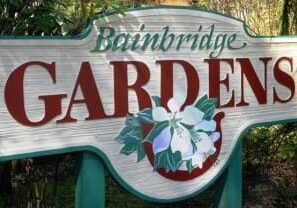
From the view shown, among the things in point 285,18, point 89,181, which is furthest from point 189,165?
point 285,18

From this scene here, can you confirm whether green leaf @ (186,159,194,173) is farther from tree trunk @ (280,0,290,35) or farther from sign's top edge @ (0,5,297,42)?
tree trunk @ (280,0,290,35)

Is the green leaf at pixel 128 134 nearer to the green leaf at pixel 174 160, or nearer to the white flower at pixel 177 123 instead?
the white flower at pixel 177 123

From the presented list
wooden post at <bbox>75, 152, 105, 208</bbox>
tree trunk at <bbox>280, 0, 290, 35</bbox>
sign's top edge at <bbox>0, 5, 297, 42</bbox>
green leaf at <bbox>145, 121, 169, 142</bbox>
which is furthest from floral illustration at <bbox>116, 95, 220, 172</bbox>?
tree trunk at <bbox>280, 0, 290, 35</bbox>

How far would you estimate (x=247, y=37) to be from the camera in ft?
12.8

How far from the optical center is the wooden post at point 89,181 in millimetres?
3207

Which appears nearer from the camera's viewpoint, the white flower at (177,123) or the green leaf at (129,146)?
the green leaf at (129,146)

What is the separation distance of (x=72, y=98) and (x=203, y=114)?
0.90 metres

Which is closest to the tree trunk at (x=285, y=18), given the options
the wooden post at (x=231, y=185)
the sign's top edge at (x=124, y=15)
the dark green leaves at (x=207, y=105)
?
the sign's top edge at (x=124, y=15)

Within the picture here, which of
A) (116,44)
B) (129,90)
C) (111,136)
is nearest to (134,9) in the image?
(116,44)

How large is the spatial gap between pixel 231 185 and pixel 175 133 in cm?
61

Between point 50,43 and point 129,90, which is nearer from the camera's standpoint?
point 50,43

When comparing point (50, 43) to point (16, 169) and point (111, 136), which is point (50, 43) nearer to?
point (111, 136)

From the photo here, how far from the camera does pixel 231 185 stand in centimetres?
389

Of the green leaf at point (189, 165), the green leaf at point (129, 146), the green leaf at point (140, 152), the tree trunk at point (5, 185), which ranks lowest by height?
the tree trunk at point (5, 185)
